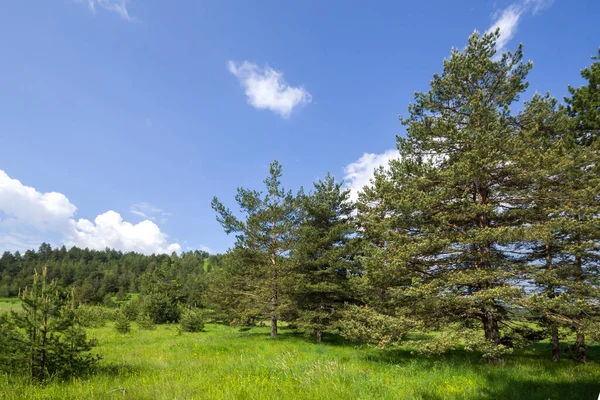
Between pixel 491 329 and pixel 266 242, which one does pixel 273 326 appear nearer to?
pixel 266 242

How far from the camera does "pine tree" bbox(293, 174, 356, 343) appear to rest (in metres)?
16.7

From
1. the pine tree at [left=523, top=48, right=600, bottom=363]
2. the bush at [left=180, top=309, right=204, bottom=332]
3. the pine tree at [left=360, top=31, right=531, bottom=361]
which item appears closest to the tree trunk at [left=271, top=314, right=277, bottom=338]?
the pine tree at [left=360, top=31, right=531, bottom=361]

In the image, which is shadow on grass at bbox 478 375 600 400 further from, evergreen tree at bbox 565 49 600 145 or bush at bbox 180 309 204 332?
bush at bbox 180 309 204 332

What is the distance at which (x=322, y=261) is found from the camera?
55.5 feet

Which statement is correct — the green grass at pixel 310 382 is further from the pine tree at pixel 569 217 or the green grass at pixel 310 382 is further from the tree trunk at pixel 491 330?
the pine tree at pixel 569 217

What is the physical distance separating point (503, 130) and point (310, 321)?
46.4 feet

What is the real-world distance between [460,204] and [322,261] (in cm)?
885

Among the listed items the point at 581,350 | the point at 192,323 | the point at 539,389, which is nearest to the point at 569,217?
the point at 581,350

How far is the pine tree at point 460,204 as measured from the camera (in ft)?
31.3

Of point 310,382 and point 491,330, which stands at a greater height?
point 491,330

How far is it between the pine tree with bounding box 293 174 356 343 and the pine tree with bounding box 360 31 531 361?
578 cm

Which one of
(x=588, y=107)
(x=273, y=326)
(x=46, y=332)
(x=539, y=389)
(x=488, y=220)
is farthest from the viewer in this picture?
(x=273, y=326)

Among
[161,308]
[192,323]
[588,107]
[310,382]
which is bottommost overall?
[161,308]

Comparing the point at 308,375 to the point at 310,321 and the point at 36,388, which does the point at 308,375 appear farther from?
the point at 310,321
